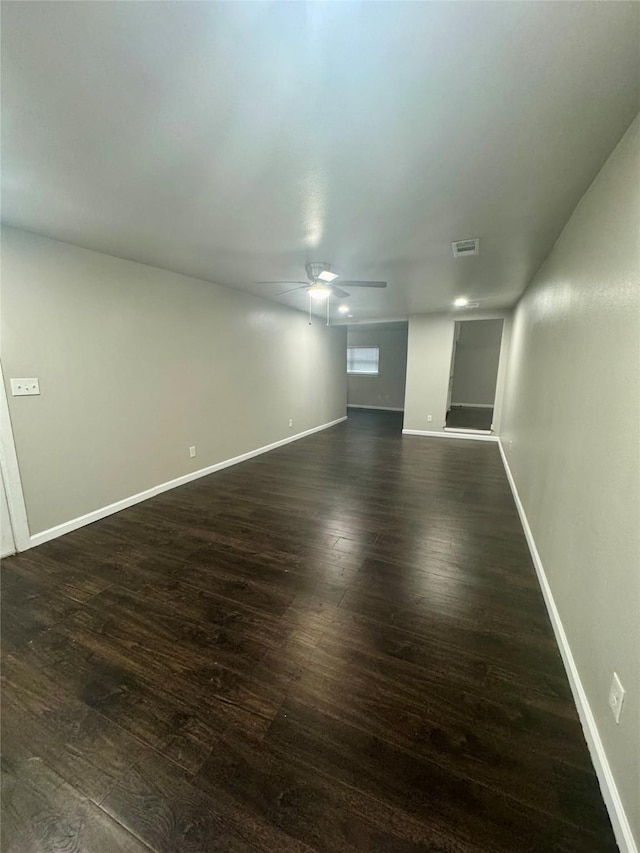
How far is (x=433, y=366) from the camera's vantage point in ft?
20.0

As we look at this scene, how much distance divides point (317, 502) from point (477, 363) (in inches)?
300

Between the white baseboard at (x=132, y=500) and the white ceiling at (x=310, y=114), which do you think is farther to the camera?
the white baseboard at (x=132, y=500)

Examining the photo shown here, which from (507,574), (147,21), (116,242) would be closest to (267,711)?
(507,574)

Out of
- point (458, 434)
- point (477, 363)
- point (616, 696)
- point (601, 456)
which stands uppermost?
point (477, 363)

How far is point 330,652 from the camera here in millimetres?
1586

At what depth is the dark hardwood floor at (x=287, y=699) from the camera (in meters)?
1.00

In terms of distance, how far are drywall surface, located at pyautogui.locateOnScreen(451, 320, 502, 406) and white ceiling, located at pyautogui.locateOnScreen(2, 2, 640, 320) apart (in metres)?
7.04

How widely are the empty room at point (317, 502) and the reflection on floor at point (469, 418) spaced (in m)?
3.81

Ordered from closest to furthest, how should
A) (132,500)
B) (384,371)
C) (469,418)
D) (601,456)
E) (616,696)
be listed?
(616,696) → (601,456) → (132,500) → (469,418) → (384,371)

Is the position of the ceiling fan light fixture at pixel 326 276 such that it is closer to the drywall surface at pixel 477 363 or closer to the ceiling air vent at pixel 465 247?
the ceiling air vent at pixel 465 247

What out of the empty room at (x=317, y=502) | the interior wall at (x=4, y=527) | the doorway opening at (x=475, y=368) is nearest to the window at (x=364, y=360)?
the doorway opening at (x=475, y=368)

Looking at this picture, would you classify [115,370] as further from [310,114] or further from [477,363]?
[477,363]

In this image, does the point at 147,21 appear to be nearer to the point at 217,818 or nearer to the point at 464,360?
the point at 217,818

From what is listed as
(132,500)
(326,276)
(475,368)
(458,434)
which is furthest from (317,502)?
(475,368)
